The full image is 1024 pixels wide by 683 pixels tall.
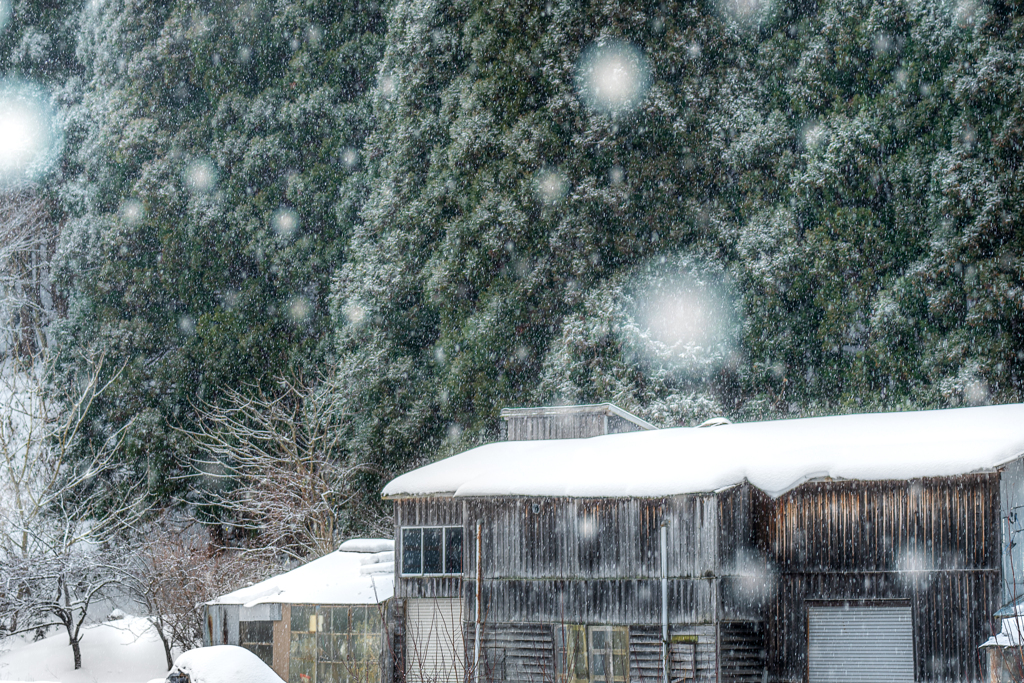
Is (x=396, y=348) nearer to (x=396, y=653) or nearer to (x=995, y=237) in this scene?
(x=396, y=653)

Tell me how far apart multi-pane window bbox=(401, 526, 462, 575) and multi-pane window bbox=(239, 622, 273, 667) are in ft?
14.4

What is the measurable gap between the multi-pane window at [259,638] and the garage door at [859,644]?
13286 mm

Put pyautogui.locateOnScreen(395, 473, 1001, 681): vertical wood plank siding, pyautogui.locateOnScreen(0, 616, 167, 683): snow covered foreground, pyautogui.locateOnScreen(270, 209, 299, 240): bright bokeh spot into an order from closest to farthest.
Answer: pyautogui.locateOnScreen(395, 473, 1001, 681): vertical wood plank siding, pyautogui.locateOnScreen(0, 616, 167, 683): snow covered foreground, pyautogui.locateOnScreen(270, 209, 299, 240): bright bokeh spot

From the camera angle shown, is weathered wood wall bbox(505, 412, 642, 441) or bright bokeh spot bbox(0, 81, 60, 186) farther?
bright bokeh spot bbox(0, 81, 60, 186)

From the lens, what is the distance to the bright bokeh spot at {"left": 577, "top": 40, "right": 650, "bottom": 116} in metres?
36.3

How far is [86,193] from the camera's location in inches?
1882

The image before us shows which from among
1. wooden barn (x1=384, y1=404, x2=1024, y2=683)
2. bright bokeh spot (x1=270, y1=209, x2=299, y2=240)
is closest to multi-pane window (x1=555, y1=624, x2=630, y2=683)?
wooden barn (x1=384, y1=404, x2=1024, y2=683)

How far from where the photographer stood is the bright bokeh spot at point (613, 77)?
36.3 meters

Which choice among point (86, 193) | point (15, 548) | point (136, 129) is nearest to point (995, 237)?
point (15, 548)

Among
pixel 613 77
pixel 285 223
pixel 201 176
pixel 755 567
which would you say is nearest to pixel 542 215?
pixel 613 77

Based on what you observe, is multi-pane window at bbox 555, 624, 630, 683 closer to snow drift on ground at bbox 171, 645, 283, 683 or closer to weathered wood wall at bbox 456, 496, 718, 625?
weathered wood wall at bbox 456, 496, 718, 625

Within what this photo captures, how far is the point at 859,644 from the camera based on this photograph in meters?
20.3

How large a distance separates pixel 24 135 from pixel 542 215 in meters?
31.1

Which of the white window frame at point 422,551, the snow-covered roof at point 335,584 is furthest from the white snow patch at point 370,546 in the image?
the white window frame at point 422,551
